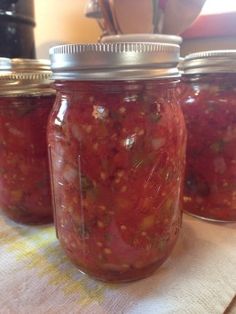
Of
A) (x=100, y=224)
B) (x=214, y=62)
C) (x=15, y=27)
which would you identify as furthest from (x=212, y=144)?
(x=15, y=27)

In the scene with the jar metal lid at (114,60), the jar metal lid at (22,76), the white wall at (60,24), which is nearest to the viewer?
the jar metal lid at (114,60)

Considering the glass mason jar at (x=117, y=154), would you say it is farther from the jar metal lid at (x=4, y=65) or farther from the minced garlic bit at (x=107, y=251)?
the jar metal lid at (x=4, y=65)

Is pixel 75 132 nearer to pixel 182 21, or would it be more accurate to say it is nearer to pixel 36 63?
pixel 36 63

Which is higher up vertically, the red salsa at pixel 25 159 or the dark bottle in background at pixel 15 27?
the dark bottle in background at pixel 15 27

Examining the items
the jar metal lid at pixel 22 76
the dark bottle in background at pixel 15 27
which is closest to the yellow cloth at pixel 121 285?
the jar metal lid at pixel 22 76

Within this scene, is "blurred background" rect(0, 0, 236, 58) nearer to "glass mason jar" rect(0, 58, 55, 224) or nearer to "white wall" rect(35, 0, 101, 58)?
"white wall" rect(35, 0, 101, 58)

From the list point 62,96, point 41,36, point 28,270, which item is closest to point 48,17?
point 41,36

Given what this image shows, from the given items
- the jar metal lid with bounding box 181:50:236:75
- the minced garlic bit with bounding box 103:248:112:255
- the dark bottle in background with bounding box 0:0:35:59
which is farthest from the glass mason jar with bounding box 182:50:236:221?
the dark bottle in background with bounding box 0:0:35:59
